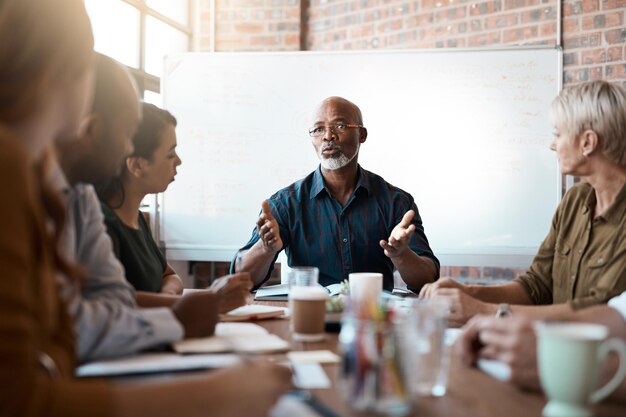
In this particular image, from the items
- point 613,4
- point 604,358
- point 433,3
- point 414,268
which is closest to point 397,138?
point 433,3

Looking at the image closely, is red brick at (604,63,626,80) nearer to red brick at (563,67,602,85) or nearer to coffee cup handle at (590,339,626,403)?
red brick at (563,67,602,85)

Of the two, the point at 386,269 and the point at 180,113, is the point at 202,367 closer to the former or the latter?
the point at 386,269

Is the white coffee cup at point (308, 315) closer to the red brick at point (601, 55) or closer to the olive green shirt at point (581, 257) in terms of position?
the olive green shirt at point (581, 257)

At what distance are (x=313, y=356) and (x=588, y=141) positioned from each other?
3.57 ft

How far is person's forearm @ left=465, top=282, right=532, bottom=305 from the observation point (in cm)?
186

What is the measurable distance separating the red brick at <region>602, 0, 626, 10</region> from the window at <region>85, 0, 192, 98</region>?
260 centimetres

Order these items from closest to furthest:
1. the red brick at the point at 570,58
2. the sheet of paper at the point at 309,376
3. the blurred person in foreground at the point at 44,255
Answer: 1. the blurred person in foreground at the point at 44,255
2. the sheet of paper at the point at 309,376
3. the red brick at the point at 570,58

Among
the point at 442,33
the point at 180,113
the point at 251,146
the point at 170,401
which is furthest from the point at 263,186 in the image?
the point at 170,401

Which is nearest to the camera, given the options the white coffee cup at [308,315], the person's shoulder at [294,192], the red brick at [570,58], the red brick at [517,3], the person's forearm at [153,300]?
the white coffee cup at [308,315]

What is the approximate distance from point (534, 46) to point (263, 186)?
5.84ft

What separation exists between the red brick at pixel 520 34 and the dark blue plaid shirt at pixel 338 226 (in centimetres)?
166

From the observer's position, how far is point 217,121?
4.04 m

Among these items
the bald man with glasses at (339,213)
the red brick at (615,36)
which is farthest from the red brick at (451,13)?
the bald man with glasses at (339,213)

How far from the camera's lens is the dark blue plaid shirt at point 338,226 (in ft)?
8.77
